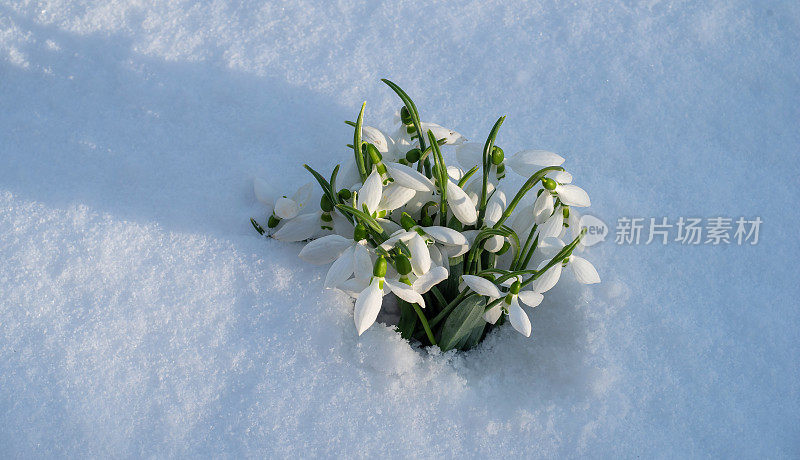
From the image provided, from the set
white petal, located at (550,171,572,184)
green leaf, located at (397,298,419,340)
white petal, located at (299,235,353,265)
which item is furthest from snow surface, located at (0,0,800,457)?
white petal, located at (550,171,572,184)

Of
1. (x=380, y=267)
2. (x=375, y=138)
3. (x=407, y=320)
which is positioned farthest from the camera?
(x=407, y=320)

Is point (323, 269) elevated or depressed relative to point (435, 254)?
depressed

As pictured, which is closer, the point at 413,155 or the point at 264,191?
the point at 413,155

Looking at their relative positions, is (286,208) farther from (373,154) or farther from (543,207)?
(543,207)

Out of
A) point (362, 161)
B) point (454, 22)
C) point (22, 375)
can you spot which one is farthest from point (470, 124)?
point (22, 375)

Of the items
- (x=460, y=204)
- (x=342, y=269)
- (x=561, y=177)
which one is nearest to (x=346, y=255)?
(x=342, y=269)

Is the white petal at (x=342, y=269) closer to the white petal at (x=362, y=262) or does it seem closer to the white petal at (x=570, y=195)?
the white petal at (x=362, y=262)
